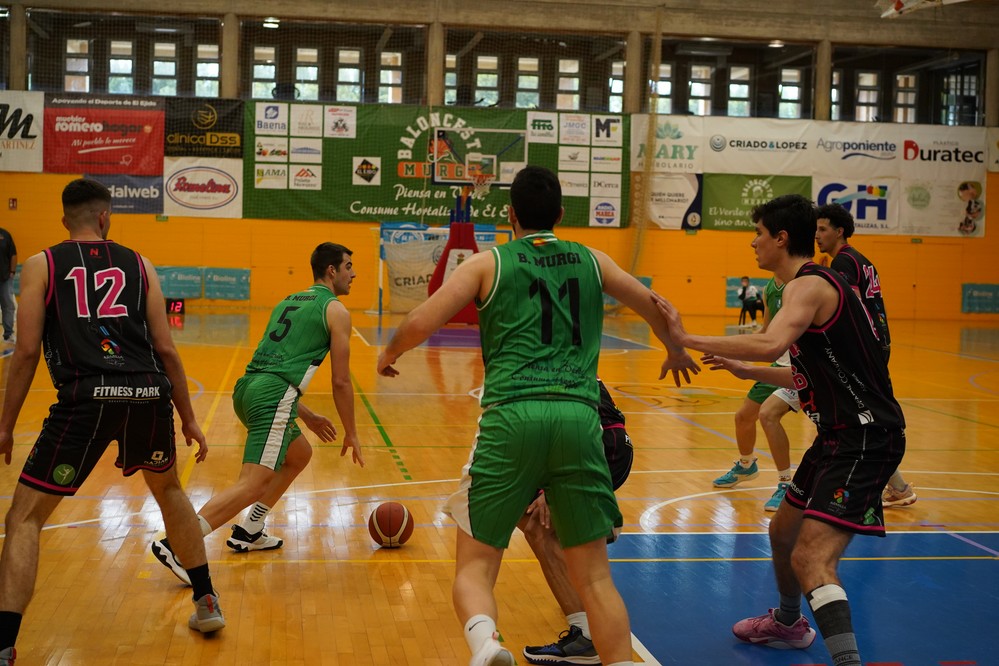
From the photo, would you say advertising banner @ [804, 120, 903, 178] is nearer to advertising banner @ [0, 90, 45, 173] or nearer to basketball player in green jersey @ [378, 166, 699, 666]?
advertising banner @ [0, 90, 45, 173]

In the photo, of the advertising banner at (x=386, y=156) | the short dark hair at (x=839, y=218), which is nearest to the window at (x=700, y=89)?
the advertising banner at (x=386, y=156)

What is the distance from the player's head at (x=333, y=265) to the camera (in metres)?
5.98

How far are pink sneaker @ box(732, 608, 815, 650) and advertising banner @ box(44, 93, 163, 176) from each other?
2585 centimetres

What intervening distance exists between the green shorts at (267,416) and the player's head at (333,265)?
0.67 metres

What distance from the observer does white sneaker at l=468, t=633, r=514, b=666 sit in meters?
3.12

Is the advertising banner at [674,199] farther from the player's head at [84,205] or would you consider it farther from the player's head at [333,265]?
the player's head at [84,205]

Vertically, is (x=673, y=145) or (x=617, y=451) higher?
(x=673, y=145)

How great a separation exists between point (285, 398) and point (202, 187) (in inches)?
931

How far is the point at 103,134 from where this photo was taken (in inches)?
1080

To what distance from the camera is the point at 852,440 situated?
161 inches

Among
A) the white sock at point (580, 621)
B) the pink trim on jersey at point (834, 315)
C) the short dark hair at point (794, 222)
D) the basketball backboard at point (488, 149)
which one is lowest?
the white sock at point (580, 621)

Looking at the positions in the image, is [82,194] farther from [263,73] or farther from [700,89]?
[700,89]

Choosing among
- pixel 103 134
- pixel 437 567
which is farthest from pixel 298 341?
pixel 103 134

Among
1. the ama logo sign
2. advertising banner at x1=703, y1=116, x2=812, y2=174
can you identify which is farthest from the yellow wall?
advertising banner at x1=703, y1=116, x2=812, y2=174
